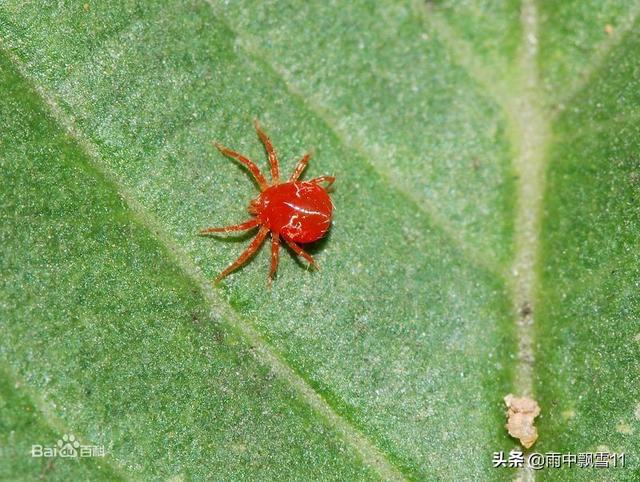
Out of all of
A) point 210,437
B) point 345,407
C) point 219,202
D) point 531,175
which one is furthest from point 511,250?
point 210,437

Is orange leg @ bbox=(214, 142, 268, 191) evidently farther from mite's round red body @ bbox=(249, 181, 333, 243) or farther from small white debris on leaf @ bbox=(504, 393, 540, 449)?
small white debris on leaf @ bbox=(504, 393, 540, 449)

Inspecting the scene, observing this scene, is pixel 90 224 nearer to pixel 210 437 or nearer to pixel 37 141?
pixel 37 141
